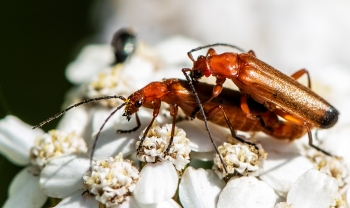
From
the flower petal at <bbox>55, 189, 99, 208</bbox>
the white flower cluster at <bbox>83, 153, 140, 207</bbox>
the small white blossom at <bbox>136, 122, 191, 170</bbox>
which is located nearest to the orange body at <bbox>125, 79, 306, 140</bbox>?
the small white blossom at <bbox>136, 122, 191, 170</bbox>

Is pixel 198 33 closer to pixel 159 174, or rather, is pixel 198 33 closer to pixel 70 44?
pixel 70 44

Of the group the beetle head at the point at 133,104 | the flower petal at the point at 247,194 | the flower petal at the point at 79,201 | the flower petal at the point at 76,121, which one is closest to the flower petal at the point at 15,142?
the flower petal at the point at 76,121

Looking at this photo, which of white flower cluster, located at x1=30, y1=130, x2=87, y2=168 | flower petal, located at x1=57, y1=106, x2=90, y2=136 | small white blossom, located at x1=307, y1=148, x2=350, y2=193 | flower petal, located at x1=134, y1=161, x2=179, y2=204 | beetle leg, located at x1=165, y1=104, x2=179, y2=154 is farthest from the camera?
flower petal, located at x1=57, y1=106, x2=90, y2=136

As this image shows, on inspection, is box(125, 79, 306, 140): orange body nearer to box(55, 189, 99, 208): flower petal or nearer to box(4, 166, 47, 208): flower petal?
box(55, 189, 99, 208): flower petal

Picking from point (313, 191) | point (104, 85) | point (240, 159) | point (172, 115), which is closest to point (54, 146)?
point (104, 85)

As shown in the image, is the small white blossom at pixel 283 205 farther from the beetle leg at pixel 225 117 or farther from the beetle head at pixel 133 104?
the beetle head at pixel 133 104

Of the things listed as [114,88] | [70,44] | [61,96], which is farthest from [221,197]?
[70,44]
